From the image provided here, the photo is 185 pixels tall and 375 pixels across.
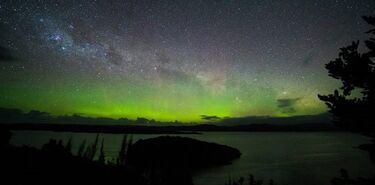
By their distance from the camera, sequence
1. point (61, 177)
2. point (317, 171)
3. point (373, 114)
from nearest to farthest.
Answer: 1. point (373, 114)
2. point (61, 177)
3. point (317, 171)

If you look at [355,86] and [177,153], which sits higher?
[355,86]

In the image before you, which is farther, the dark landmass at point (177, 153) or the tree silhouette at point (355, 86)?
the dark landmass at point (177, 153)

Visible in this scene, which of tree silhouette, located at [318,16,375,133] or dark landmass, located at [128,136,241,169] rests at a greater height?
tree silhouette, located at [318,16,375,133]

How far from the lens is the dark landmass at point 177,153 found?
53562 mm

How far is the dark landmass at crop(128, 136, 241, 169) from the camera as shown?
53.6 metres

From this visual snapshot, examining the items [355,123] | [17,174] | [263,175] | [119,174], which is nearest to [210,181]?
[263,175]

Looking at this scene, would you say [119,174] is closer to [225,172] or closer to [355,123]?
[355,123]

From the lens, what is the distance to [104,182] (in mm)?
16359

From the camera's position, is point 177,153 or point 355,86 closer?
point 355,86

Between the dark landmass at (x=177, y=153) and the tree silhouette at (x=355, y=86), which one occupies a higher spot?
the tree silhouette at (x=355, y=86)

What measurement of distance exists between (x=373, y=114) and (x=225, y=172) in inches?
1893

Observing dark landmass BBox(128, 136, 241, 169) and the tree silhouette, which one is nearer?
the tree silhouette

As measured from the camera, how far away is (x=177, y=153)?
54750mm

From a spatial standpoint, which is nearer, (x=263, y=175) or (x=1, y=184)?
(x=1, y=184)
